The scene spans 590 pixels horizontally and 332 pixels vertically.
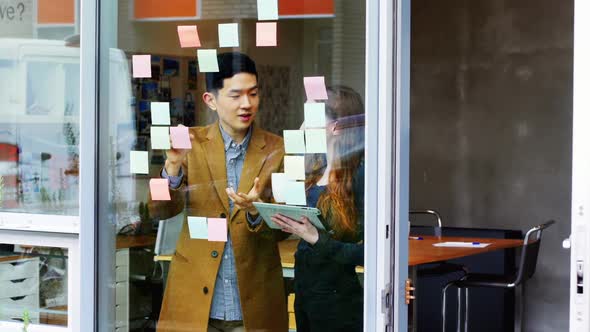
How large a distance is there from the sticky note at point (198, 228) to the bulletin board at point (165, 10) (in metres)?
0.77

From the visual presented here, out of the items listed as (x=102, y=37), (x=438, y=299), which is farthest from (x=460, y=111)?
(x=102, y=37)

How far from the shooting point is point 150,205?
3.89 metres

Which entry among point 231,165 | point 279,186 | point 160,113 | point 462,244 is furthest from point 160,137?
point 462,244

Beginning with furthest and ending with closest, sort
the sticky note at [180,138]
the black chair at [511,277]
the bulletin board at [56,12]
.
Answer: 1. the black chair at [511,277]
2. the bulletin board at [56,12]
3. the sticky note at [180,138]

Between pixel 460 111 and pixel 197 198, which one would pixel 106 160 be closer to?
pixel 197 198

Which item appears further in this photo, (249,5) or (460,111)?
(460,111)

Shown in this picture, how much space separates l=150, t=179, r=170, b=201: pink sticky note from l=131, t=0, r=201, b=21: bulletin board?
24.8 inches

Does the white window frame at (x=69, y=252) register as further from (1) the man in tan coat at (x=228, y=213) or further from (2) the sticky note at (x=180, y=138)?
(2) the sticky note at (x=180, y=138)

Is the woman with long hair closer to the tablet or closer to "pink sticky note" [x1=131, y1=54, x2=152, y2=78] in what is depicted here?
the tablet

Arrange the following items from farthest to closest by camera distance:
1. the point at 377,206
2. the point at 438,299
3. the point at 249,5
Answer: the point at 438,299 → the point at 249,5 → the point at 377,206

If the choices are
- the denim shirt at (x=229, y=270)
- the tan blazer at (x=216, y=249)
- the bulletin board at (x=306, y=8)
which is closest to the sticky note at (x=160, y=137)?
the tan blazer at (x=216, y=249)

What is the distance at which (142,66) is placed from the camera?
12.7 feet

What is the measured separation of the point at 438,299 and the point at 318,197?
3612 millimetres

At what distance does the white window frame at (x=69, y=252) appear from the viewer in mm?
4102
